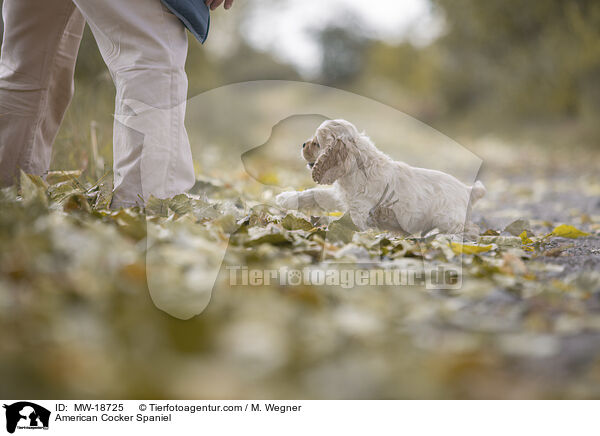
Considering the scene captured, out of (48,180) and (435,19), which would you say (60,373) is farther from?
(435,19)

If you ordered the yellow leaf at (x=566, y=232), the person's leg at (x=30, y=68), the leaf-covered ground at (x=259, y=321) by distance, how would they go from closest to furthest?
the leaf-covered ground at (x=259, y=321) < the person's leg at (x=30, y=68) < the yellow leaf at (x=566, y=232)

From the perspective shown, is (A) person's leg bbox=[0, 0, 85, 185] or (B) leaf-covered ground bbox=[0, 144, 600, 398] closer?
(B) leaf-covered ground bbox=[0, 144, 600, 398]

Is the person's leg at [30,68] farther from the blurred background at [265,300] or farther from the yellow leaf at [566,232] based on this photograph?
the yellow leaf at [566,232]

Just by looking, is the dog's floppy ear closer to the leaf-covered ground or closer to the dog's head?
the dog's head

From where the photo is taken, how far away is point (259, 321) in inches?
55.6

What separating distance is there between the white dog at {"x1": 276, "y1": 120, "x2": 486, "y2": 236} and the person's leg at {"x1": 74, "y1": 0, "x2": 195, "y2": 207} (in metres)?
0.86

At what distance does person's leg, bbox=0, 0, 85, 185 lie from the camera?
115 inches

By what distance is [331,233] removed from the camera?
2.60 metres

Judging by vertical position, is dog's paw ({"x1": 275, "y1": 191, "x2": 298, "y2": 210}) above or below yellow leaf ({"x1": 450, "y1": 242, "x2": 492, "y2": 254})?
above

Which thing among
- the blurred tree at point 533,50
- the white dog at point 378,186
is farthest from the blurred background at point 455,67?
the white dog at point 378,186

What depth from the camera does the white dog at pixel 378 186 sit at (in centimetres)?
302
